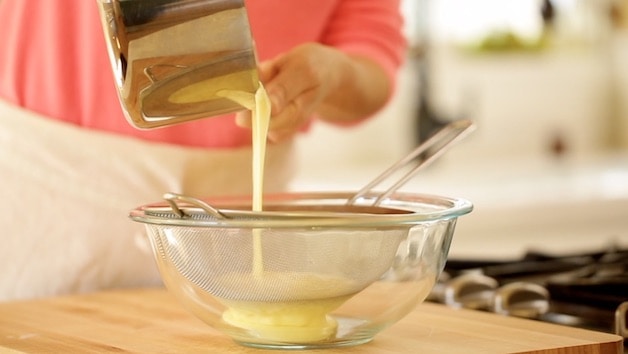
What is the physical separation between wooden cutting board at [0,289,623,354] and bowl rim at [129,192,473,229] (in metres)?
0.10

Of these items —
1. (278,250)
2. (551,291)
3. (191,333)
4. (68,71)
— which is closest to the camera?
(278,250)

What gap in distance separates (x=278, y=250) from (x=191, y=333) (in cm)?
17

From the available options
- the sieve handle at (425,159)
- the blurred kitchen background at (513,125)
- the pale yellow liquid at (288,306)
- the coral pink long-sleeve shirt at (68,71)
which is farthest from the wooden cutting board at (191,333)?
the blurred kitchen background at (513,125)

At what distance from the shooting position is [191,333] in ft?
3.14

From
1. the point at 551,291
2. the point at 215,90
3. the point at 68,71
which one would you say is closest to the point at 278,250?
the point at 215,90

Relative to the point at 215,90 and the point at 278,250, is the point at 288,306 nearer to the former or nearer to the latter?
the point at 278,250

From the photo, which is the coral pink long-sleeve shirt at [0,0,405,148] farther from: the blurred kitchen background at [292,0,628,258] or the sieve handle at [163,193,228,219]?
the blurred kitchen background at [292,0,628,258]

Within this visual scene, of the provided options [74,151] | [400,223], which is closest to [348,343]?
[400,223]

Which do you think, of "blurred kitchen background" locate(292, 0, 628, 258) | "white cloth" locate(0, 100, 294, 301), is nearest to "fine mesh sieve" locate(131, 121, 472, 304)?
"white cloth" locate(0, 100, 294, 301)

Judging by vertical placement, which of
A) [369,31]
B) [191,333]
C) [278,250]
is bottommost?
[191,333]

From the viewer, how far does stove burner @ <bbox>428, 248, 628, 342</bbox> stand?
1062mm

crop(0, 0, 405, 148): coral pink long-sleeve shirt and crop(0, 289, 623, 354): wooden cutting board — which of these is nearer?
crop(0, 289, 623, 354): wooden cutting board

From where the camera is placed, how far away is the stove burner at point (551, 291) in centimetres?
106

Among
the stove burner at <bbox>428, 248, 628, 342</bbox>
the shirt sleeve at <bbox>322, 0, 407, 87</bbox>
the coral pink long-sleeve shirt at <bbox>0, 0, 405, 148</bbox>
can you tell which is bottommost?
the stove burner at <bbox>428, 248, 628, 342</bbox>
